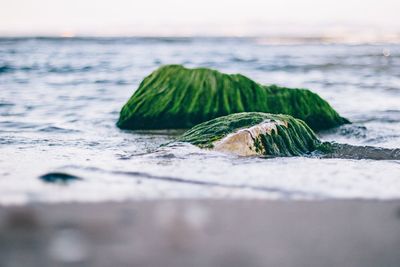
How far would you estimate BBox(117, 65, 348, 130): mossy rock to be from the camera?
6652mm

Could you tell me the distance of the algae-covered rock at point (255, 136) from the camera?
14.3 ft

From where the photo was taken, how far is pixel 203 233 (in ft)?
8.04

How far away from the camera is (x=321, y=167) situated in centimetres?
402

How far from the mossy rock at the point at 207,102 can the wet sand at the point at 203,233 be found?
3738 millimetres

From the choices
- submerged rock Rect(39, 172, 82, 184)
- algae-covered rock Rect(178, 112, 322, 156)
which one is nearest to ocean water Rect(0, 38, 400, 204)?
submerged rock Rect(39, 172, 82, 184)

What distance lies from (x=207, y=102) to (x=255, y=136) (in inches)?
94.5

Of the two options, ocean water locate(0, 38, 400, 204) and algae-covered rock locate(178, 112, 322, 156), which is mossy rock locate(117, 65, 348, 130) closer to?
ocean water locate(0, 38, 400, 204)

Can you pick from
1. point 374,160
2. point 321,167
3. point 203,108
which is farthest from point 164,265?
point 203,108

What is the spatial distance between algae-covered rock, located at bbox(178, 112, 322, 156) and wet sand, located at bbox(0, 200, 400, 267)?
1.40 meters

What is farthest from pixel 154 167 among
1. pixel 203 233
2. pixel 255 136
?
pixel 203 233

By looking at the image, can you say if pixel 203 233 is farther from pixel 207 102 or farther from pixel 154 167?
pixel 207 102

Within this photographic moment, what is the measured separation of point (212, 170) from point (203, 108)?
3.03 metres

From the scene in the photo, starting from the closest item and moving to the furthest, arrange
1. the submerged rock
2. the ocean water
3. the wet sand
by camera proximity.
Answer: the wet sand, the ocean water, the submerged rock

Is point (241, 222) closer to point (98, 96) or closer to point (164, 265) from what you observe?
point (164, 265)
